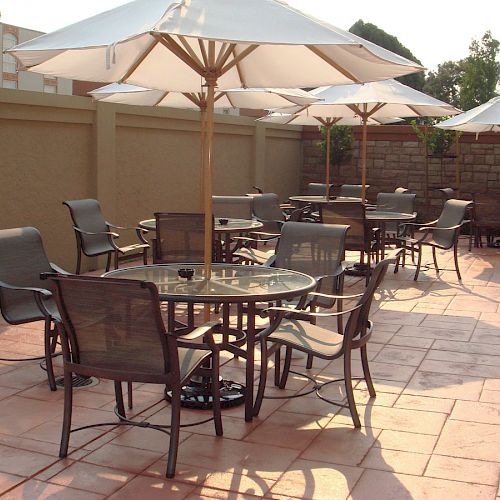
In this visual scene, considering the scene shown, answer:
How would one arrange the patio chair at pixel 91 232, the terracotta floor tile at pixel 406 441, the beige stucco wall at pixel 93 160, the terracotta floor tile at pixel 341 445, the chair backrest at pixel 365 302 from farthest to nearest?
the beige stucco wall at pixel 93 160, the patio chair at pixel 91 232, the chair backrest at pixel 365 302, the terracotta floor tile at pixel 406 441, the terracotta floor tile at pixel 341 445

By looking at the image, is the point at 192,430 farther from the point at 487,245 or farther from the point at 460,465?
the point at 487,245

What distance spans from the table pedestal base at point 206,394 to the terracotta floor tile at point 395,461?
0.97 meters

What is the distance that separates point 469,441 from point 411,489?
746 mm

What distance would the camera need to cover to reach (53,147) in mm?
8797

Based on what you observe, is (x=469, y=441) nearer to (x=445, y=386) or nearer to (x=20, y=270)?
(x=445, y=386)

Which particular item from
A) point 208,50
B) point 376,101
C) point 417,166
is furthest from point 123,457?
point 417,166

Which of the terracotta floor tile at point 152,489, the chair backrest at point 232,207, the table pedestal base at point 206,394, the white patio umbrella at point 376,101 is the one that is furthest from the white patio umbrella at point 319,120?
the terracotta floor tile at point 152,489

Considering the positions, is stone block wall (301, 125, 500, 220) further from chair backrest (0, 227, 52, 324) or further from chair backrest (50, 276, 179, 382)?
chair backrest (50, 276, 179, 382)

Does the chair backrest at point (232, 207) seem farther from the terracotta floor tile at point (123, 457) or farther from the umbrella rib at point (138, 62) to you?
the terracotta floor tile at point (123, 457)

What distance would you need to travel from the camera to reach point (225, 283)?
15.3ft

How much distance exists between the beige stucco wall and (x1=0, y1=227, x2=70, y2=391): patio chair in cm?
279

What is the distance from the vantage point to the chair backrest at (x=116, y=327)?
3.63 meters

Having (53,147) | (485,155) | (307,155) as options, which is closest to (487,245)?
(485,155)

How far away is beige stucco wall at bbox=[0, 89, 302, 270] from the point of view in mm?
8219
